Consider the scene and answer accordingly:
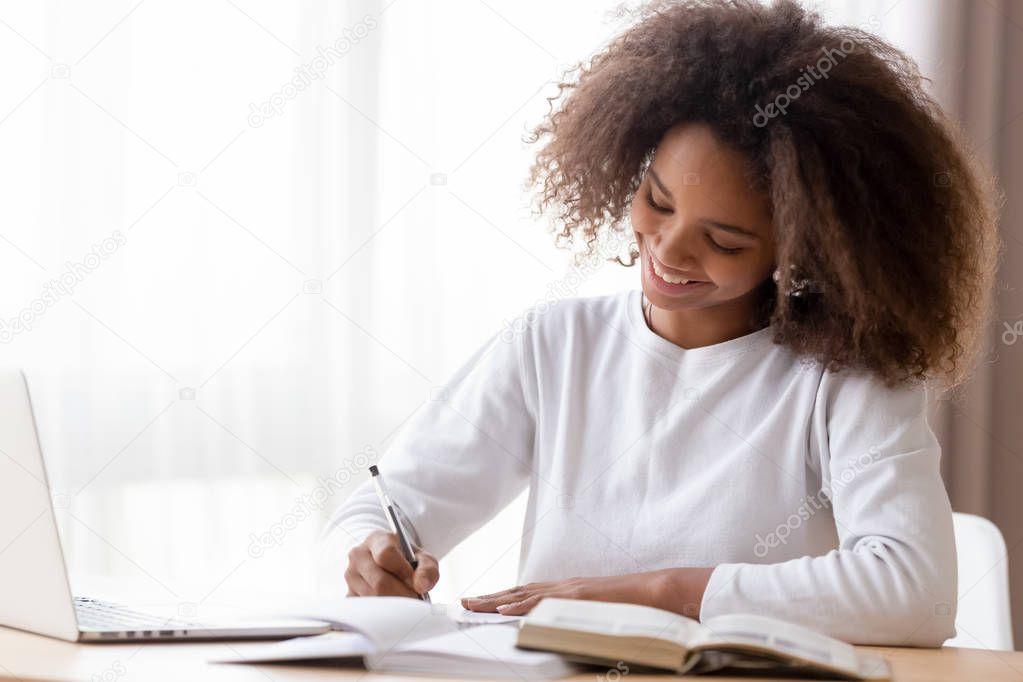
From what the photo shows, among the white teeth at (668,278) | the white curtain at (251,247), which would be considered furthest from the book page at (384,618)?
the white curtain at (251,247)

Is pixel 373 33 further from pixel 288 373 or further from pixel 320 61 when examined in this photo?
pixel 288 373

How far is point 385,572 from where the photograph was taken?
45.3 inches

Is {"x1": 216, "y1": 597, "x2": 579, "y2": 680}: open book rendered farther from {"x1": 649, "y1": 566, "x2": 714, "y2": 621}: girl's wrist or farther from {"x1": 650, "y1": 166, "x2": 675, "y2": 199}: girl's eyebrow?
{"x1": 650, "y1": 166, "x2": 675, "y2": 199}: girl's eyebrow

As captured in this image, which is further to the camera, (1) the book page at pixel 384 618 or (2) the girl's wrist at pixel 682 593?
(2) the girl's wrist at pixel 682 593

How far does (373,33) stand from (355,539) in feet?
4.67

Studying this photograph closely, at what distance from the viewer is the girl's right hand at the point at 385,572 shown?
3.73ft

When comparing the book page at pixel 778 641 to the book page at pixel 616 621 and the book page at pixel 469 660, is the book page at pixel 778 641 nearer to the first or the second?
the book page at pixel 616 621

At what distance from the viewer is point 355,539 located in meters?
1.26

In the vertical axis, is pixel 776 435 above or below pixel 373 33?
below

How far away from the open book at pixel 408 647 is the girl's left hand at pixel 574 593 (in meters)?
0.11

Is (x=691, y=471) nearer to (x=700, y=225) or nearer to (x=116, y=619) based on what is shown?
(x=700, y=225)

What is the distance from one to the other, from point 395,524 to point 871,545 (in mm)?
513

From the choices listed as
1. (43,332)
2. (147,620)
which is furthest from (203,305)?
(147,620)

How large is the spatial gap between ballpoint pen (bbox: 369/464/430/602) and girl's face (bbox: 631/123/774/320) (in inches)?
15.6
